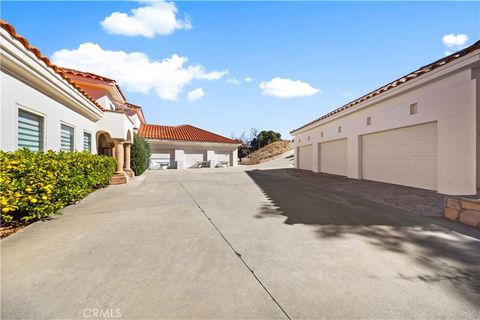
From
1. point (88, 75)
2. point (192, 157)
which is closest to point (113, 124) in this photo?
point (88, 75)

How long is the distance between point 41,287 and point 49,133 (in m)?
5.34

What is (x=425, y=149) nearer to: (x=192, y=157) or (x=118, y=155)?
(x=118, y=155)

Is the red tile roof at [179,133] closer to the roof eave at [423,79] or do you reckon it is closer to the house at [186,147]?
the house at [186,147]

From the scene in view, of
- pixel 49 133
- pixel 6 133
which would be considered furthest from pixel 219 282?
pixel 49 133

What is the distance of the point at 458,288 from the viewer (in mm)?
2260

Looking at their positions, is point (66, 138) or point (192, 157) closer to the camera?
point (66, 138)

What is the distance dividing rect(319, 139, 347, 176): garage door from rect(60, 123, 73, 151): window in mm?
13199

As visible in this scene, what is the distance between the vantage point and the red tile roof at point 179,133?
23.7m

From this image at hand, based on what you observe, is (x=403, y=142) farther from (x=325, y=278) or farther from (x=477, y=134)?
(x=325, y=278)

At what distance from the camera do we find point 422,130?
8.12 m

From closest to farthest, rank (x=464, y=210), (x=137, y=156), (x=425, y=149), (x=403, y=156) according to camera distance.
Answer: (x=464, y=210), (x=425, y=149), (x=403, y=156), (x=137, y=156)

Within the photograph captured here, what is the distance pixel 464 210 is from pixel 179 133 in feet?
83.4

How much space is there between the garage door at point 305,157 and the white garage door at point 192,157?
1097cm

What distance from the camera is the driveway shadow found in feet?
8.39
